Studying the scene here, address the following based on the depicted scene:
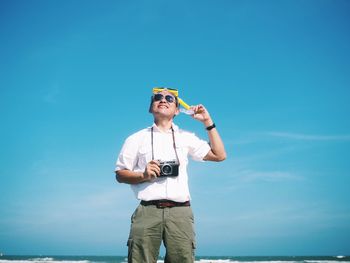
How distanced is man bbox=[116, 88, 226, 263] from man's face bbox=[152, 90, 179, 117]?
15mm

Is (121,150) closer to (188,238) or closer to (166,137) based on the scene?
(166,137)

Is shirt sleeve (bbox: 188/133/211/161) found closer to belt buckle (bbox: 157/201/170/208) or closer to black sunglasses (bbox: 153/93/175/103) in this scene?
black sunglasses (bbox: 153/93/175/103)

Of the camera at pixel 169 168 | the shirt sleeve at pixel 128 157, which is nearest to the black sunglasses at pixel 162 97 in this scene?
the shirt sleeve at pixel 128 157

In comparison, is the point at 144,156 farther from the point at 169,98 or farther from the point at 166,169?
the point at 169,98

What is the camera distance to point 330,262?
3931 cm

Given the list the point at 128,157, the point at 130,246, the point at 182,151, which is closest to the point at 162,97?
the point at 182,151

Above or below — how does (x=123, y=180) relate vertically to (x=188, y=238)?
above

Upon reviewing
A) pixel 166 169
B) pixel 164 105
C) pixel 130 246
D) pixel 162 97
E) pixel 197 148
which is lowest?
pixel 130 246

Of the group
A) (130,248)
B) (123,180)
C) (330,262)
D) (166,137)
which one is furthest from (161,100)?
(330,262)

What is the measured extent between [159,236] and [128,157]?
2.60 feet

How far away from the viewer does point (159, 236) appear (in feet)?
9.70

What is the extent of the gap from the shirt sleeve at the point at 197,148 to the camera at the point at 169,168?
45 centimetres

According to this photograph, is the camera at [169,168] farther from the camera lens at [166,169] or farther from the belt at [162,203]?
the belt at [162,203]

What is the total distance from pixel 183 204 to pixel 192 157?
0.60 m
